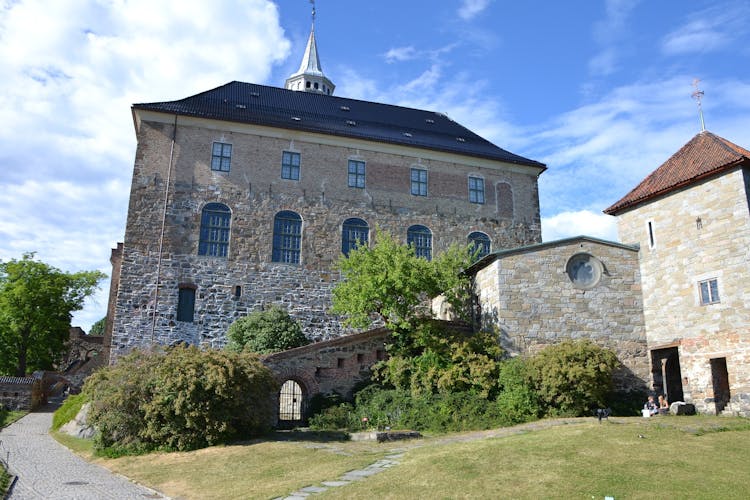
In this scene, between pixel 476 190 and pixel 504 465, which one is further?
pixel 476 190

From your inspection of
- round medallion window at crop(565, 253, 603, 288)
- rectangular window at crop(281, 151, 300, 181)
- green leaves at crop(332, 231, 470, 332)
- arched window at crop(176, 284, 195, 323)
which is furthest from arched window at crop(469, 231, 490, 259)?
arched window at crop(176, 284, 195, 323)

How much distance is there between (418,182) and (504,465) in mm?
20443

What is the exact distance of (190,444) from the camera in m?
16.5

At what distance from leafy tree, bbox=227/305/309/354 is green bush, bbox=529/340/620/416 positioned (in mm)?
9488

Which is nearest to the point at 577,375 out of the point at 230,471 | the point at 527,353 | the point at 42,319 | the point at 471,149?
the point at 527,353

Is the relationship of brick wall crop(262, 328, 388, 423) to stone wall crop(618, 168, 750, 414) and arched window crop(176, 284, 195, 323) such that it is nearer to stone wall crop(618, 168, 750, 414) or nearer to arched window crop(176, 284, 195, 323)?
arched window crop(176, 284, 195, 323)

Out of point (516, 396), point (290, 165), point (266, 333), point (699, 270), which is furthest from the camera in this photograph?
point (290, 165)

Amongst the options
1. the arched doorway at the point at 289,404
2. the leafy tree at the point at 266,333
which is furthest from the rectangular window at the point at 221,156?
the arched doorway at the point at 289,404

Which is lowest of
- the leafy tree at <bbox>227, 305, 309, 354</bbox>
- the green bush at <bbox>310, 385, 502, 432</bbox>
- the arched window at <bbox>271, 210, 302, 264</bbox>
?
the green bush at <bbox>310, 385, 502, 432</bbox>

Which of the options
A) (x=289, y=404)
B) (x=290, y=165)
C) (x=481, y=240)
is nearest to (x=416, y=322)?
(x=289, y=404)

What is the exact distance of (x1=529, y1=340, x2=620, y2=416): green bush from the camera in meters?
18.6

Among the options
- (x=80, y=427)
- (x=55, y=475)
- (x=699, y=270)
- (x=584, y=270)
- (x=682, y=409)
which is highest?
(x=584, y=270)

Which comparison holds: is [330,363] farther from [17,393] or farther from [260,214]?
[17,393]

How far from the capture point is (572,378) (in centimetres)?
1853
